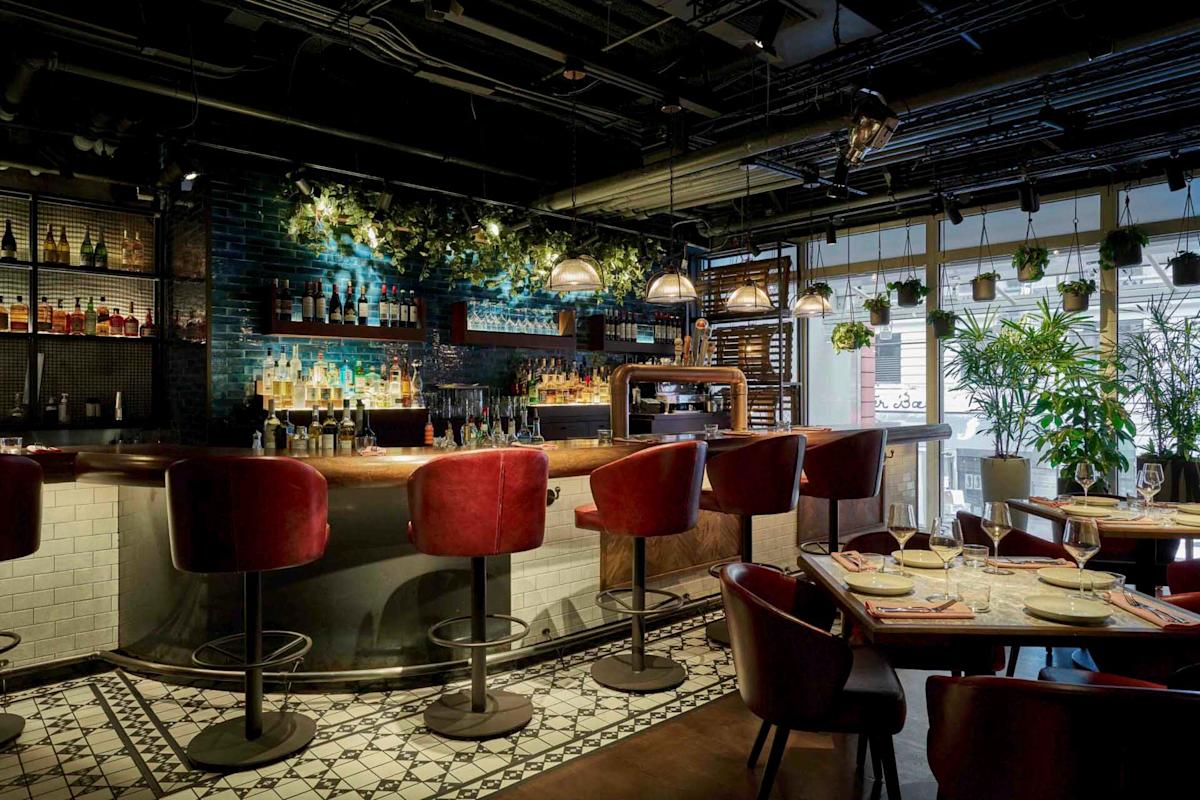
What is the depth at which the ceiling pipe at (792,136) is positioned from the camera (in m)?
3.80

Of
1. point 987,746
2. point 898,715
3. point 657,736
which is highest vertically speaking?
point 987,746

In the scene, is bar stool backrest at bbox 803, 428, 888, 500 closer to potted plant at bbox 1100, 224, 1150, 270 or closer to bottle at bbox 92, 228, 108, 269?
potted plant at bbox 1100, 224, 1150, 270

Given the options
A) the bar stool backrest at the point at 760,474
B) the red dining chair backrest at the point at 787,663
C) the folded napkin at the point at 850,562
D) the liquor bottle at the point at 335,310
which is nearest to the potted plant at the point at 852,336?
the bar stool backrest at the point at 760,474

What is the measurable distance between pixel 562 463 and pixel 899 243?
5999 mm

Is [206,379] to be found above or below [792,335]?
below

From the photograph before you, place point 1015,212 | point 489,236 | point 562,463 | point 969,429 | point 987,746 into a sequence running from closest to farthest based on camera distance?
1. point 987,746
2. point 562,463
3. point 489,236
4. point 1015,212
5. point 969,429

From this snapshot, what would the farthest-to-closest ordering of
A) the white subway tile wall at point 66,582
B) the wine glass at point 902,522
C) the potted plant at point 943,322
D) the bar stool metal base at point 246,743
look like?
the potted plant at point 943,322
the white subway tile wall at point 66,582
the bar stool metal base at point 246,743
the wine glass at point 902,522

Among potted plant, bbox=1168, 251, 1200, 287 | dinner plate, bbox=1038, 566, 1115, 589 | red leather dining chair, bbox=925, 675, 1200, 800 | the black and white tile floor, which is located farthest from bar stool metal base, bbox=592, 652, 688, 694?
potted plant, bbox=1168, 251, 1200, 287

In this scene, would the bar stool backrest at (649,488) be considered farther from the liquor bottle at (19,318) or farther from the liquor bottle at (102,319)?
the liquor bottle at (19,318)

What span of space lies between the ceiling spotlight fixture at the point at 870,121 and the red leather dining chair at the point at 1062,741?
3.17 metres

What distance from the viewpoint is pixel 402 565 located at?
140 inches

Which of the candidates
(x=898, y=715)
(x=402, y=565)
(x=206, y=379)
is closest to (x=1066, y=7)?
(x=898, y=715)

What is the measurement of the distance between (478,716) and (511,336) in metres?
4.24

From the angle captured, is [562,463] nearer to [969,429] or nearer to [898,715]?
[898,715]
